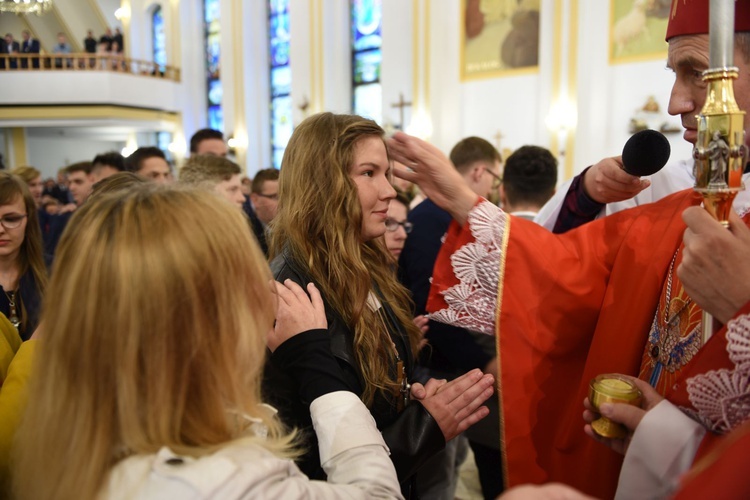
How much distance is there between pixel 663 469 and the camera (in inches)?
44.9

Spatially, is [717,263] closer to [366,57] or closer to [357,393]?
[357,393]

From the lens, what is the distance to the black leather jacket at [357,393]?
1.52m

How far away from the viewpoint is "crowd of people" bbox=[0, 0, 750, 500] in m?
0.92

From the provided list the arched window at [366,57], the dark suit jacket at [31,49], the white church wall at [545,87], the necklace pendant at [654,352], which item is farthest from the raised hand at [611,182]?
the dark suit jacket at [31,49]

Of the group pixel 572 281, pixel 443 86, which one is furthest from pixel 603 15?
pixel 572 281

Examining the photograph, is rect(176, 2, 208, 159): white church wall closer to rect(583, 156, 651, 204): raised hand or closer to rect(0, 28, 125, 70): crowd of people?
rect(0, 28, 125, 70): crowd of people

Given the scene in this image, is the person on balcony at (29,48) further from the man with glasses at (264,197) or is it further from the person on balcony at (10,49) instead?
the man with glasses at (264,197)

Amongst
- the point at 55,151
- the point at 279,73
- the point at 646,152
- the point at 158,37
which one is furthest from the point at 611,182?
the point at 55,151

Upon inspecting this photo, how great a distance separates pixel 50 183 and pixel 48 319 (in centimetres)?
1246

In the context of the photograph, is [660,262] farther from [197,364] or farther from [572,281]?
[197,364]

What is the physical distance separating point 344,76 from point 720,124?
1402 cm

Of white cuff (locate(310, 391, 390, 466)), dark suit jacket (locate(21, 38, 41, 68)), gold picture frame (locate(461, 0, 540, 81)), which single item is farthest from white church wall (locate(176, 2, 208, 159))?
white cuff (locate(310, 391, 390, 466))

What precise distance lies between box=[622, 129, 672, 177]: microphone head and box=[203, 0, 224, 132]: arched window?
16.4 meters

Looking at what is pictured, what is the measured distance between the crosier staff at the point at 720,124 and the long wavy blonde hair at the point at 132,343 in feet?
2.65
